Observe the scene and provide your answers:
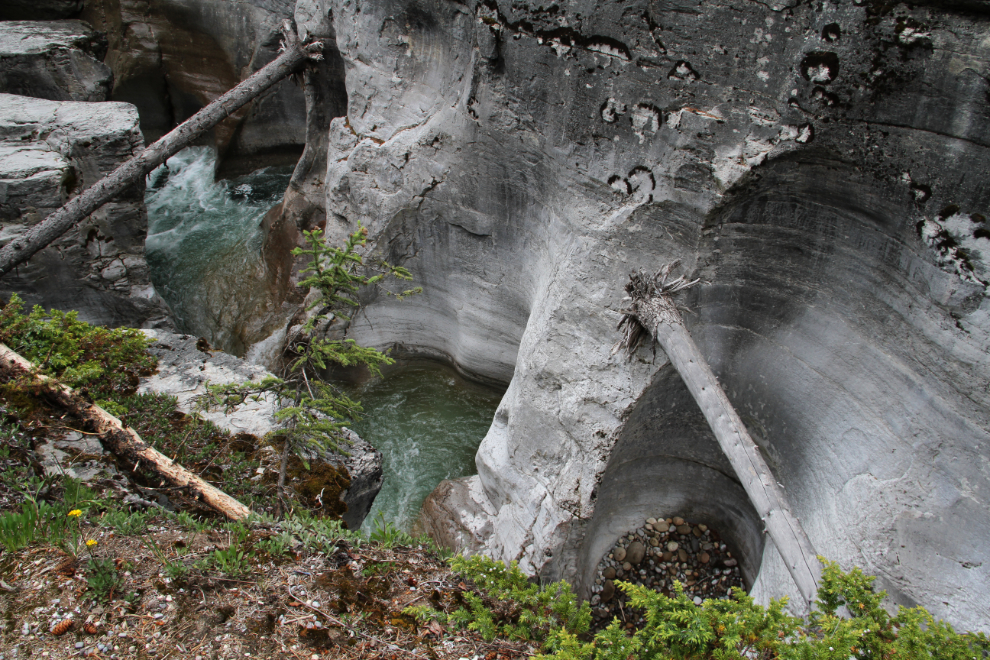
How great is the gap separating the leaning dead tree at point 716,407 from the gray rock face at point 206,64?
11.8 meters

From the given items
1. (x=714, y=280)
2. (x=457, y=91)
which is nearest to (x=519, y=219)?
(x=457, y=91)

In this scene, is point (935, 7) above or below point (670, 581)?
above

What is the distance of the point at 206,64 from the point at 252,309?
787cm

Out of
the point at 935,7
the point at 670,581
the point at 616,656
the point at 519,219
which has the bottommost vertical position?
the point at 670,581

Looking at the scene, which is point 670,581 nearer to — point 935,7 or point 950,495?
point 950,495

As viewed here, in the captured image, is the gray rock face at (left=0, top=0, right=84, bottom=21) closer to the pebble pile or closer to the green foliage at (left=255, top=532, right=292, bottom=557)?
the green foliage at (left=255, top=532, right=292, bottom=557)

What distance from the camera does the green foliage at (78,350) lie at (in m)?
6.07

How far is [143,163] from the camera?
9.16 meters

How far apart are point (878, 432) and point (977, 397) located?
856 mm

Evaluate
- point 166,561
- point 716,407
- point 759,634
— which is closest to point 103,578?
point 166,561

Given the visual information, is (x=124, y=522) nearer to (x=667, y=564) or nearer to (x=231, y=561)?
(x=231, y=561)

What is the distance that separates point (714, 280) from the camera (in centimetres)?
590

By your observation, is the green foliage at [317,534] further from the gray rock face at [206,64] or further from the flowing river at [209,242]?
the gray rock face at [206,64]

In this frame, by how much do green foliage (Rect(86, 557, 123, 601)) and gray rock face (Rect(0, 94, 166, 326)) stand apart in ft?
23.7
